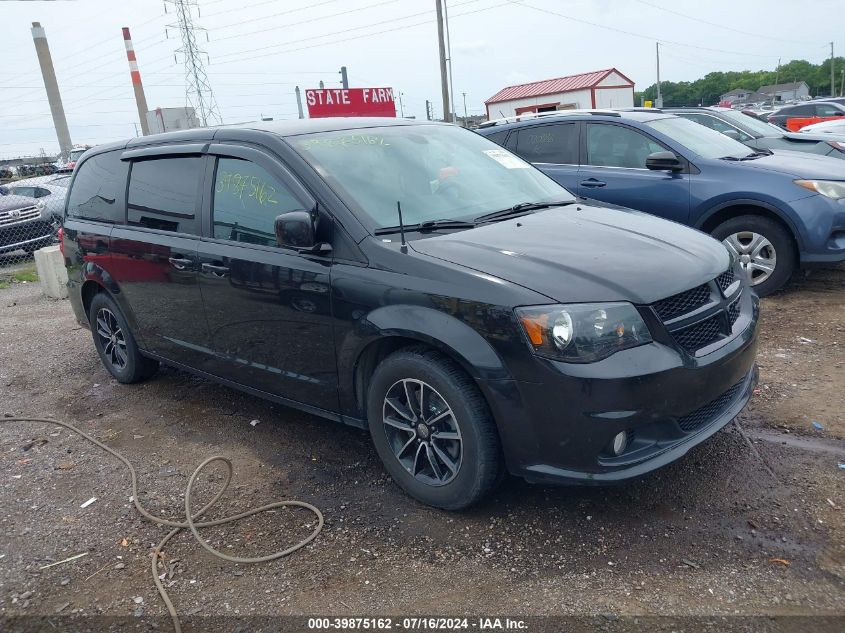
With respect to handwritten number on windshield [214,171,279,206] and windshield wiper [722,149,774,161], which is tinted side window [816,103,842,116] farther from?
handwritten number on windshield [214,171,279,206]

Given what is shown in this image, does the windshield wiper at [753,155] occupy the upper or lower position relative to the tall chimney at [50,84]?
lower

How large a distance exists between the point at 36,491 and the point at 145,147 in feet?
7.64

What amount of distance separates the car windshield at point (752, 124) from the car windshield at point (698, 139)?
13.0 feet

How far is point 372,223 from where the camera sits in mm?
3396

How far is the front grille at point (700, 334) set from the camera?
9.57 feet

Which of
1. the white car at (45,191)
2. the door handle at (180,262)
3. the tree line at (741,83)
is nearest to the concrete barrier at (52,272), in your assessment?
the white car at (45,191)

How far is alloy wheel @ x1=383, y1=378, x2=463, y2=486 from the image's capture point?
10.2 feet

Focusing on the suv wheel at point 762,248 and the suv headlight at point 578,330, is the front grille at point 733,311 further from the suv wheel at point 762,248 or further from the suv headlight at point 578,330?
the suv wheel at point 762,248

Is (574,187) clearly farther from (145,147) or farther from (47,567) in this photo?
(47,567)

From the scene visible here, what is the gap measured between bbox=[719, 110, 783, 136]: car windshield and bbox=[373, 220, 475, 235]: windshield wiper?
8816mm

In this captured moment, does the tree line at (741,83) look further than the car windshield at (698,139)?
Yes

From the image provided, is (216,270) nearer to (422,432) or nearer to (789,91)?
(422,432)

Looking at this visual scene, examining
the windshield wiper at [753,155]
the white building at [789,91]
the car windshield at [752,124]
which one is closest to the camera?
the windshield wiper at [753,155]

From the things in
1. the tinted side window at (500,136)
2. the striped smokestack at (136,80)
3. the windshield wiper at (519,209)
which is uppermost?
the striped smokestack at (136,80)
